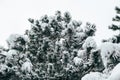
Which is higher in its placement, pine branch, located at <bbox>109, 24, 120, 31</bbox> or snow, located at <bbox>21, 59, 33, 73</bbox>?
pine branch, located at <bbox>109, 24, 120, 31</bbox>

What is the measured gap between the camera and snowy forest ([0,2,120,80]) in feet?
49.5

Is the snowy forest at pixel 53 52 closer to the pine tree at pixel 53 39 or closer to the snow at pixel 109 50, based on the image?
the pine tree at pixel 53 39

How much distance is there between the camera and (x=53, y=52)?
64.6 feet

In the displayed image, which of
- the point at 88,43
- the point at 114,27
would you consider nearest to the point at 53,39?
the point at 114,27

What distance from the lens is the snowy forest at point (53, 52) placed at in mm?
15073

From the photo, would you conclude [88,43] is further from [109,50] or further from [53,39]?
[53,39]

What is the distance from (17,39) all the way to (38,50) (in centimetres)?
347

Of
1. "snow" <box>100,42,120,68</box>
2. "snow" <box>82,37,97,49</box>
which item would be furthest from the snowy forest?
"snow" <box>100,42,120,68</box>

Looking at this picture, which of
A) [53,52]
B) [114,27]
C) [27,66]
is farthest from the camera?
[53,52]

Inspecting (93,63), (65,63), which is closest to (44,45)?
(65,63)

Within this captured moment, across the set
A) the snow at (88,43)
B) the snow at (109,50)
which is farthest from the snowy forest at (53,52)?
the snow at (109,50)

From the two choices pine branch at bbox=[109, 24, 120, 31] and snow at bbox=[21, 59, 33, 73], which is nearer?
snow at bbox=[21, 59, 33, 73]

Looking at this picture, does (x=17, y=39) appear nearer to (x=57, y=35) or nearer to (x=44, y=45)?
(x=44, y=45)

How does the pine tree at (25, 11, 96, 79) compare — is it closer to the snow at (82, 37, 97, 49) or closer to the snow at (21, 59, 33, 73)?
the snow at (21, 59, 33, 73)
